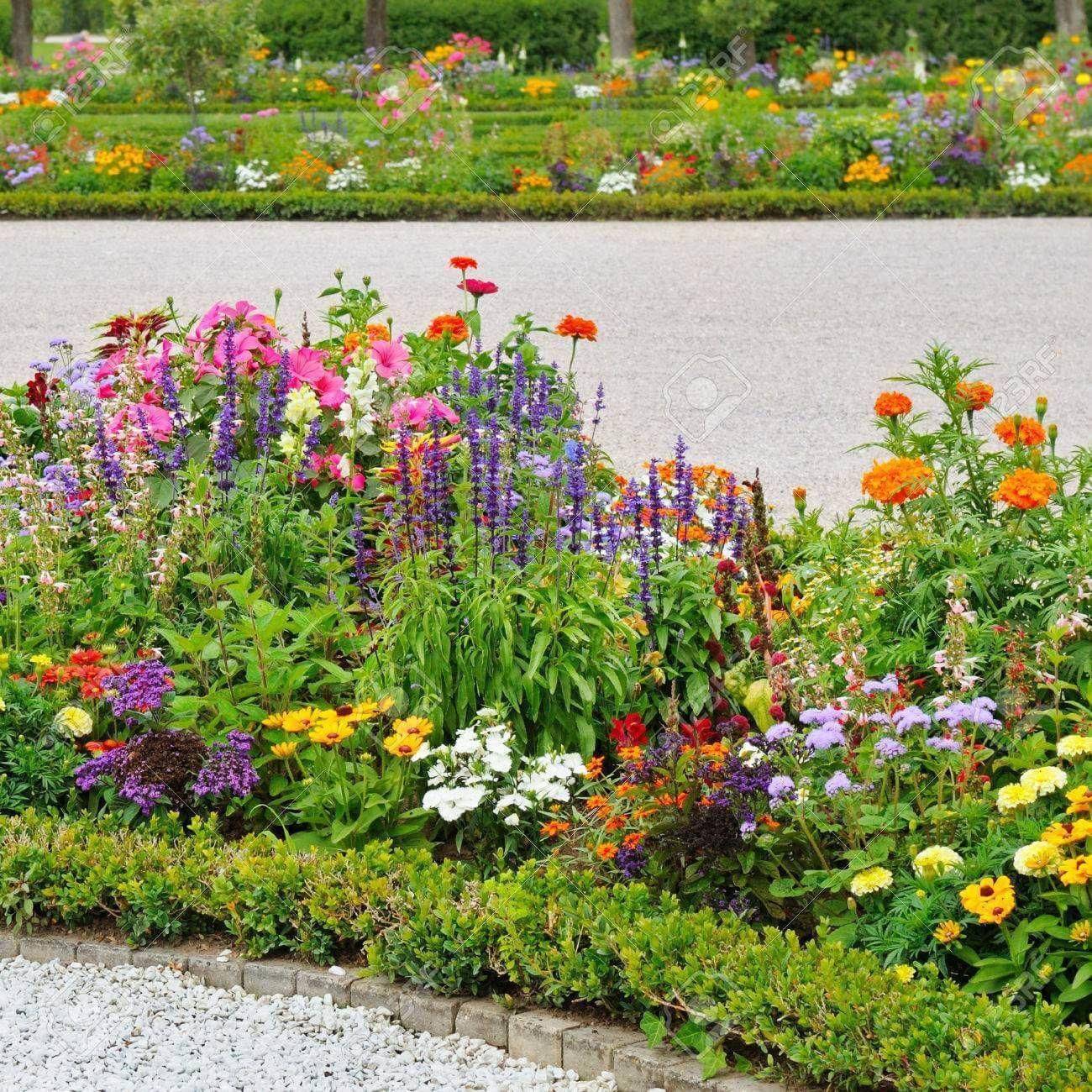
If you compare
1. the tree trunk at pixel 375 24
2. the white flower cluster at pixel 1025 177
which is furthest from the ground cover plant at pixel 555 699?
the tree trunk at pixel 375 24

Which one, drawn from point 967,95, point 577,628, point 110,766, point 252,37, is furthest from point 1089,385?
point 252,37

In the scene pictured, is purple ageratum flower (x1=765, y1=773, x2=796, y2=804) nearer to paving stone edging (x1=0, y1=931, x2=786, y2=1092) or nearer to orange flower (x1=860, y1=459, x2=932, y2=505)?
paving stone edging (x1=0, y1=931, x2=786, y2=1092)

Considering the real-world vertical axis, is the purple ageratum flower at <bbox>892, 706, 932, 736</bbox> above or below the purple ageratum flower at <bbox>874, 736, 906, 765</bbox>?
above

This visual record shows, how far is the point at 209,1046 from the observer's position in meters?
2.94

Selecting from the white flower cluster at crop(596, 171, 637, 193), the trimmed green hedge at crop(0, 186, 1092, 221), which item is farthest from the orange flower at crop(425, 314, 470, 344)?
the white flower cluster at crop(596, 171, 637, 193)

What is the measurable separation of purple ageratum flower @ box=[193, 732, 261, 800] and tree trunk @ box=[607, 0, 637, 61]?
1721cm

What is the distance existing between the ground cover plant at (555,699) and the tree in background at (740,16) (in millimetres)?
19286

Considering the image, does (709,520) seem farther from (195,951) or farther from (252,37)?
(252,37)

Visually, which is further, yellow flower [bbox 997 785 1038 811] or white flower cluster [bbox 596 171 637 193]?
white flower cluster [bbox 596 171 637 193]

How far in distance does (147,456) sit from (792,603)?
1.88 meters

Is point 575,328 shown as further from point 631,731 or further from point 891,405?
point 631,731

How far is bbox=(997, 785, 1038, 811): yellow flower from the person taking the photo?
2848 mm

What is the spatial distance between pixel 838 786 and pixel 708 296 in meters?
6.83

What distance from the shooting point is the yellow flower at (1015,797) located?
9.34ft
